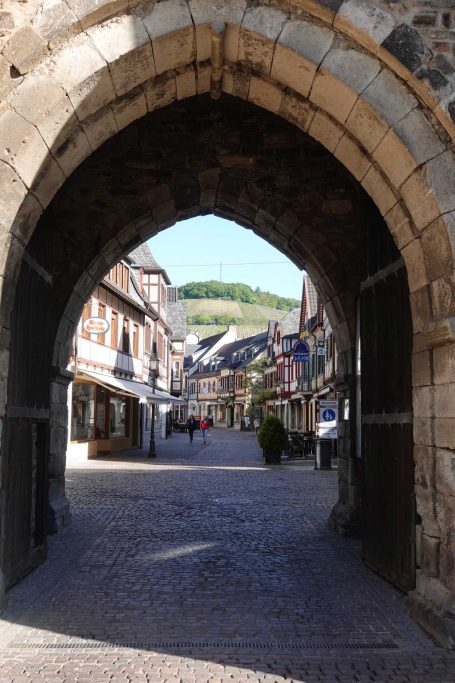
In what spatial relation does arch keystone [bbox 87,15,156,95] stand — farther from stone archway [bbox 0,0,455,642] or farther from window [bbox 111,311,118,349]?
window [bbox 111,311,118,349]

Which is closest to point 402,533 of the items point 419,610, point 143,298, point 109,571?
point 419,610

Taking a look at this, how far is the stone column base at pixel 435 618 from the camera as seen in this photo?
14.5 ft

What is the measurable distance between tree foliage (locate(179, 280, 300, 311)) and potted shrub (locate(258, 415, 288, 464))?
125424mm

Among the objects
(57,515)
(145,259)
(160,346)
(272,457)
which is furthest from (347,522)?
(160,346)

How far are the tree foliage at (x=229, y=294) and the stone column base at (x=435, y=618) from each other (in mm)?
140849

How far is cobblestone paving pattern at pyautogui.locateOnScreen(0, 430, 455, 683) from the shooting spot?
4.17m

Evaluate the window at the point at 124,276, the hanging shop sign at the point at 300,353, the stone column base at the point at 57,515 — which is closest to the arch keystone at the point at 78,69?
the stone column base at the point at 57,515

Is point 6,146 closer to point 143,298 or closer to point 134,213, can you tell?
point 134,213

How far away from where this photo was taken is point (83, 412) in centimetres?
2227

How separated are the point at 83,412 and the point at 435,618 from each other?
18.5 meters

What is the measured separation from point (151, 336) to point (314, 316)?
322 inches

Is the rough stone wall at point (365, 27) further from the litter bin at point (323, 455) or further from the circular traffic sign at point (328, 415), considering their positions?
the litter bin at point (323, 455)

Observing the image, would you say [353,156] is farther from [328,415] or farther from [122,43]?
[328,415]

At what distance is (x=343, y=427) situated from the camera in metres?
8.95
